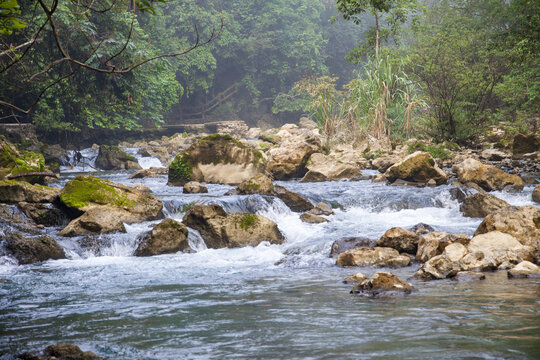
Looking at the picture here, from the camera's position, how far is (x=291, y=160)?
52.7 feet

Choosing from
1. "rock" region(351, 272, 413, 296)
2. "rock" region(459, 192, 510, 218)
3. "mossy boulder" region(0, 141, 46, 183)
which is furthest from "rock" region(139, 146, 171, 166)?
"rock" region(351, 272, 413, 296)

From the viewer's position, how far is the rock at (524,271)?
5.20 m

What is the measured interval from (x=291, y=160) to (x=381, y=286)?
11455 millimetres

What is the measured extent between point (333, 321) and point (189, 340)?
1113 millimetres

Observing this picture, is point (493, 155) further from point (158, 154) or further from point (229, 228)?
point (158, 154)

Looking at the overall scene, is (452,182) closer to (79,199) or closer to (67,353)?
(79,199)

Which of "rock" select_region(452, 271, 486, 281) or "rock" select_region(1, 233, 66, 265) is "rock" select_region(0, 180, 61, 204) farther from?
"rock" select_region(452, 271, 486, 281)

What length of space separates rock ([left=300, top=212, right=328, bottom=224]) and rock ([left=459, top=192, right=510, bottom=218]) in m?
2.88

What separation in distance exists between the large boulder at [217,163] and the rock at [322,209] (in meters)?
3.94

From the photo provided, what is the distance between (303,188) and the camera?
535 inches

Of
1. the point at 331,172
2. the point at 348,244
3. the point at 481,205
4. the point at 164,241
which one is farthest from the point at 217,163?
the point at 348,244

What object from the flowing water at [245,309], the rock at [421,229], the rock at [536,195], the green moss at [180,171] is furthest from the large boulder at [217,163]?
the rock at [536,195]

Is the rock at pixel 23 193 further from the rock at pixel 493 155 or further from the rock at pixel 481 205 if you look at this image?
the rock at pixel 493 155

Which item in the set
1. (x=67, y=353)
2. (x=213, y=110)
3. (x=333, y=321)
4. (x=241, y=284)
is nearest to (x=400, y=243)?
(x=241, y=284)
